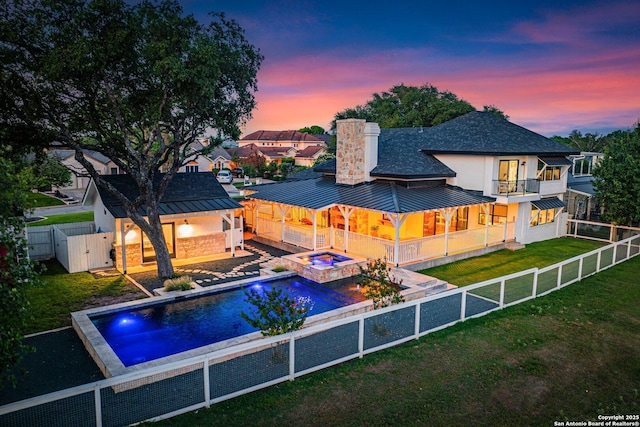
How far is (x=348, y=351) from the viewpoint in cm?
980

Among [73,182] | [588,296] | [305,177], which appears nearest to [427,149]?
[305,177]

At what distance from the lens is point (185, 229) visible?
19844mm

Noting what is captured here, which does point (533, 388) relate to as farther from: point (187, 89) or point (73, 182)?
point (73, 182)

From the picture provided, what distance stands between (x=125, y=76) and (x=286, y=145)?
310ft

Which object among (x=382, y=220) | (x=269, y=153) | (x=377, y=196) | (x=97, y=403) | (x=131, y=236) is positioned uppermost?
(x=269, y=153)

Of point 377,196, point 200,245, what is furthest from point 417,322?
point 200,245

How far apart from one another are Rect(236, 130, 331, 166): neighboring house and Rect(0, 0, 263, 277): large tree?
64.9 m

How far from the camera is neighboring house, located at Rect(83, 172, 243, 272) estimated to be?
18094 millimetres

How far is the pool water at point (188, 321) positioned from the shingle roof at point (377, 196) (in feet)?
15.4

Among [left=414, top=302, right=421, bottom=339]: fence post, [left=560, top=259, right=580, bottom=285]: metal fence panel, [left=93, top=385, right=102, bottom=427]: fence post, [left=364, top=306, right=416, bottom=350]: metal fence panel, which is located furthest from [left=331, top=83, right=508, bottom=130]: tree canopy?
[left=93, top=385, right=102, bottom=427]: fence post

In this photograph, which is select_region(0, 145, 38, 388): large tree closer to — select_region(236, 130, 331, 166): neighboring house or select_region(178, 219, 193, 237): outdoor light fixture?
select_region(178, 219, 193, 237): outdoor light fixture

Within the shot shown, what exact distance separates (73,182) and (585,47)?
167 feet

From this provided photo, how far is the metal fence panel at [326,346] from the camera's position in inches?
361

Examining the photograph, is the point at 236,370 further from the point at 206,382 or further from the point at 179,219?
the point at 179,219
